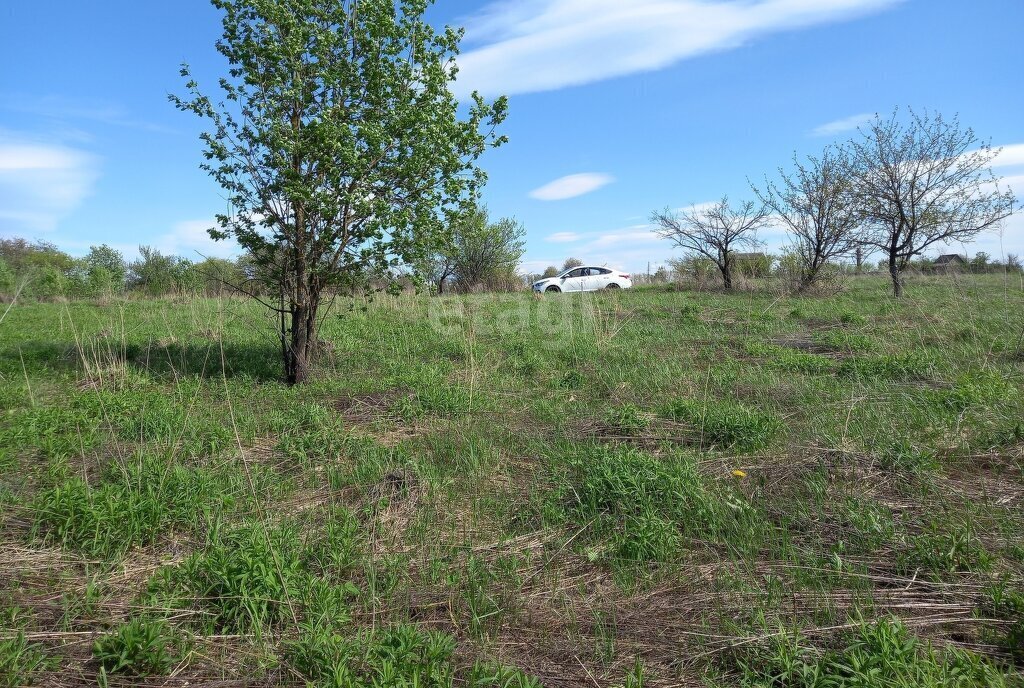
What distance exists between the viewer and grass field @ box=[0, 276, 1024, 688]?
2.44 meters

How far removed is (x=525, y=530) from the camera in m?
3.65

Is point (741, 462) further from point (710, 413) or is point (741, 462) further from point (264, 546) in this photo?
point (264, 546)

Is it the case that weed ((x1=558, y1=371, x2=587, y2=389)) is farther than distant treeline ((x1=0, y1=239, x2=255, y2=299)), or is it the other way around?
distant treeline ((x1=0, y1=239, x2=255, y2=299))

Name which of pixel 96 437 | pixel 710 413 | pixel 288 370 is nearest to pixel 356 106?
pixel 288 370

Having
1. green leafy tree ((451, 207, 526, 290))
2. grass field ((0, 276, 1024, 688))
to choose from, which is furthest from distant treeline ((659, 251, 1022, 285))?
grass field ((0, 276, 1024, 688))

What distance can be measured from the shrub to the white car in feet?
66.5

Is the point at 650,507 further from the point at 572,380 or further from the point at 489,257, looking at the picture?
the point at 489,257

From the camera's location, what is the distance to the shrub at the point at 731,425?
4617mm

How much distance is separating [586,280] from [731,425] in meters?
21.4

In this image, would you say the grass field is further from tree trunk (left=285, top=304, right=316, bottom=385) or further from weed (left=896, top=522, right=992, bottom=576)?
tree trunk (left=285, top=304, right=316, bottom=385)

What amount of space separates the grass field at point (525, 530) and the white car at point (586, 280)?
18675 millimetres

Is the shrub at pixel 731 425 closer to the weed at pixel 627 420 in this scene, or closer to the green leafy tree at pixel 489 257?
the weed at pixel 627 420

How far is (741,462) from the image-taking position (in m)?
4.32

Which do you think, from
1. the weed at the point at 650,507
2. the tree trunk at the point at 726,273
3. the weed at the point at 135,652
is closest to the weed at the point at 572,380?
the weed at the point at 650,507
